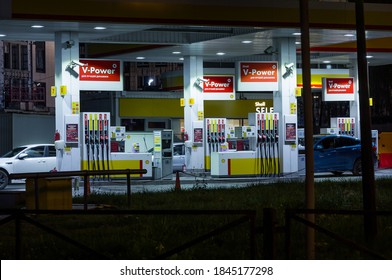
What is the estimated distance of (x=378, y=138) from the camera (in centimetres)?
3141

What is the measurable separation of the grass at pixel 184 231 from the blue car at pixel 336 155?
9912 millimetres

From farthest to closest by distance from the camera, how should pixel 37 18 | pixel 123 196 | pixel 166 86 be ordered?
pixel 166 86 < pixel 37 18 < pixel 123 196

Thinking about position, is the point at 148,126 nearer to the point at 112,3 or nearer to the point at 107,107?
the point at 107,107

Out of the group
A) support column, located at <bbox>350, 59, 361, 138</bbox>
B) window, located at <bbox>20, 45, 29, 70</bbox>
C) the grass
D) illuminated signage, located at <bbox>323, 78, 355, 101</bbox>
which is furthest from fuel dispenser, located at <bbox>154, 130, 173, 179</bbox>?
window, located at <bbox>20, 45, 29, 70</bbox>

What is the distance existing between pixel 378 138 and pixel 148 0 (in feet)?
46.3

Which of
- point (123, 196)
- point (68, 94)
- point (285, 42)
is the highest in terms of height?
point (285, 42)

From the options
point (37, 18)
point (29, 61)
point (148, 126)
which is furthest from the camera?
point (29, 61)

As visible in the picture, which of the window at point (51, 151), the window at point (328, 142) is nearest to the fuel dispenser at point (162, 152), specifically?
the window at point (51, 151)

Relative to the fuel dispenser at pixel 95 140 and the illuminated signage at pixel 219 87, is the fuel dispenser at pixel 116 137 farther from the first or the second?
the illuminated signage at pixel 219 87

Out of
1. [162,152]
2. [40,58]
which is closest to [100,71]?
[162,152]

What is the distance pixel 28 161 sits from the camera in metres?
25.1

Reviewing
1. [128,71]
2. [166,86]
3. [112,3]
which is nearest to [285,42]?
[112,3]

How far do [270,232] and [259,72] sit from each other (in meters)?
20.1

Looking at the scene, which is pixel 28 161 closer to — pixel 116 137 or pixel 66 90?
pixel 66 90
